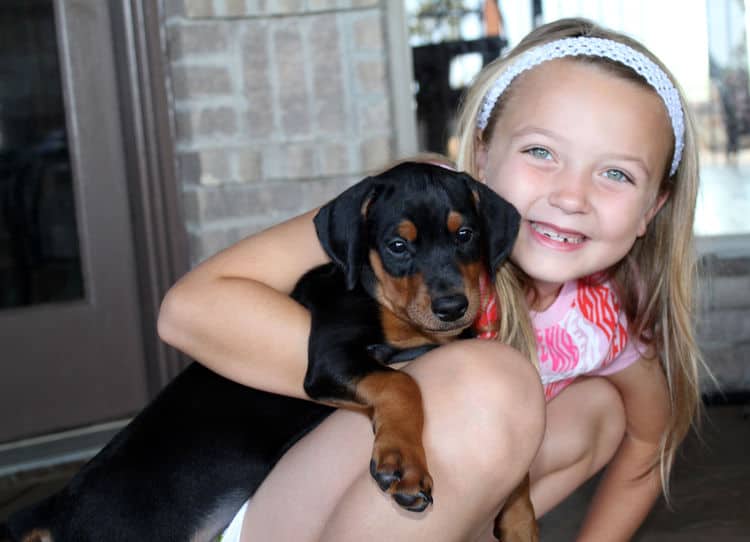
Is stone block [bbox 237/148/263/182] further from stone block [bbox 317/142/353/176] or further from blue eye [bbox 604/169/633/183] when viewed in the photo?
blue eye [bbox 604/169/633/183]

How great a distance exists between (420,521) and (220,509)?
42 centimetres

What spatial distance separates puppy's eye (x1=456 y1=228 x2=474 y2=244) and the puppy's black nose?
0.48 feet

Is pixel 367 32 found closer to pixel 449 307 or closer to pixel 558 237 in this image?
pixel 558 237

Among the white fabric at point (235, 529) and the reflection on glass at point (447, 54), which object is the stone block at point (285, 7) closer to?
the reflection on glass at point (447, 54)

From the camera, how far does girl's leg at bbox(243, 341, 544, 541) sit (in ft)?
4.90

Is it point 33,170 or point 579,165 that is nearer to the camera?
point 579,165

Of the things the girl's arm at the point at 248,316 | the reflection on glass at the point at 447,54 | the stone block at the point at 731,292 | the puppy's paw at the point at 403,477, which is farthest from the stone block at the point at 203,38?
the puppy's paw at the point at 403,477

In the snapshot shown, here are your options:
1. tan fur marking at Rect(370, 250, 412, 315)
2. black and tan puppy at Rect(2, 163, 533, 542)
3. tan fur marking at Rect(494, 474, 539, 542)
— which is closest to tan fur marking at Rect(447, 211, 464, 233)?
black and tan puppy at Rect(2, 163, 533, 542)

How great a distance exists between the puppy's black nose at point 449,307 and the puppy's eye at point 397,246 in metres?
0.14

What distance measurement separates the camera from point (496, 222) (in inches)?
71.4

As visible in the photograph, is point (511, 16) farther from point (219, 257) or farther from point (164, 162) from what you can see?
point (219, 257)

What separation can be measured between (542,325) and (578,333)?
80mm

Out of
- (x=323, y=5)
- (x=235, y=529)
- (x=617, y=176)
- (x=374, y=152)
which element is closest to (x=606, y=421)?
(x=617, y=176)

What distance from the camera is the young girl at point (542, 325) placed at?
61.0 inches
